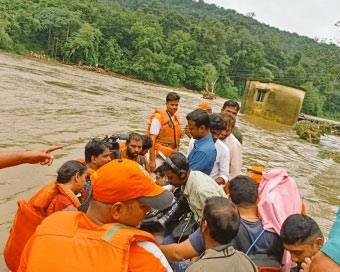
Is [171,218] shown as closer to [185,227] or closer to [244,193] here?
[185,227]

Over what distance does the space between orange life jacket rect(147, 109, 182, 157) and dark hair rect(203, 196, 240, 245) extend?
3.23 meters

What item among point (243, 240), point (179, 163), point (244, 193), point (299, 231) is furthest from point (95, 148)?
point (299, 231)

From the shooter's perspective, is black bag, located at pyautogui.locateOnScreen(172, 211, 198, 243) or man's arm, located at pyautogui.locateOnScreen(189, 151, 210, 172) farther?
man's arm, located at pyautogui.locateOnScreen(189, 151, 210, 172)

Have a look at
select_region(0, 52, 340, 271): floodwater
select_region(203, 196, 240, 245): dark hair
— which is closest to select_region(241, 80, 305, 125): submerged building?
select_region(0, 52, 340, 271): floodwater

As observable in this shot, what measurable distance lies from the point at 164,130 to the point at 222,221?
3406 millimetres

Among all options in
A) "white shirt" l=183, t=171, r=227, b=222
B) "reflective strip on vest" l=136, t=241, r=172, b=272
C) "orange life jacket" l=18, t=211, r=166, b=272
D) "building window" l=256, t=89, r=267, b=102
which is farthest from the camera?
"building window" l=256, t=89, r=267, b=102

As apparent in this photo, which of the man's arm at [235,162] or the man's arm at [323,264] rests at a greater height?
the man's arm at [323,264]

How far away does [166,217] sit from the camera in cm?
295

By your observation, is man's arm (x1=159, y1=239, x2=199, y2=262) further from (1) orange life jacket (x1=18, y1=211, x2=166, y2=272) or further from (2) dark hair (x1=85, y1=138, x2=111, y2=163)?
(2) dark hair (x1=85, y1=138, x2=111, y2=163)

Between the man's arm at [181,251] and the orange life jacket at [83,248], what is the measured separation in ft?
2.73

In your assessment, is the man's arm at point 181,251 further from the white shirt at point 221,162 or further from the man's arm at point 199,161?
the white shirt at point 221,162

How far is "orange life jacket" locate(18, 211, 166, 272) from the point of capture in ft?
4.80

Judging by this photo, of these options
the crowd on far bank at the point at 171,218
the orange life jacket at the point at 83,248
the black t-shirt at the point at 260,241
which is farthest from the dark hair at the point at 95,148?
the orange life jacket at the point at 83,248

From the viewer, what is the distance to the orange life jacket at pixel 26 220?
8.52 feet
